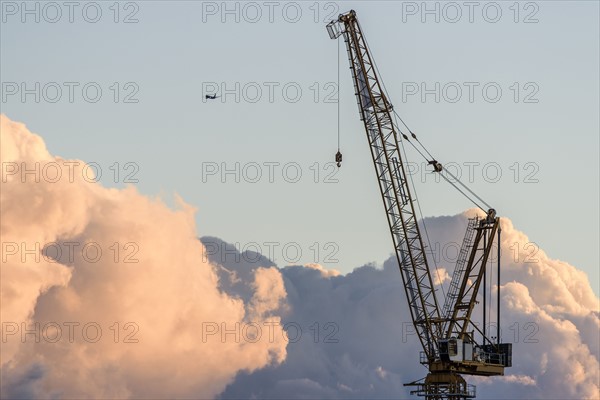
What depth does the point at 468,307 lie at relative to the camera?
190 metres

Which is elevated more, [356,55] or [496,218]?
[356,55]

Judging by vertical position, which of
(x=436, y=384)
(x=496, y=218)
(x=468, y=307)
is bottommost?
(x=436, y=384)

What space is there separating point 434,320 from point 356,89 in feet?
122

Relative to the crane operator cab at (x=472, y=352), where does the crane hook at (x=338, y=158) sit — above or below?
above

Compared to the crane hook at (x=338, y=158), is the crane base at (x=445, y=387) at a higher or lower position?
lower

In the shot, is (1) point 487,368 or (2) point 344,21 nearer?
(2) point 344,21

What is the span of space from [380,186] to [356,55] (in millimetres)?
19356

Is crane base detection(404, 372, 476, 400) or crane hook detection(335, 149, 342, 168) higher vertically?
crane hook detection(335, 149, 342, 168)

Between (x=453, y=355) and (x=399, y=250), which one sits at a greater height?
(x=399, y=250)

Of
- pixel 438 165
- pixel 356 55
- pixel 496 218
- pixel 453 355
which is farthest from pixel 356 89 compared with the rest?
pixel 453 355

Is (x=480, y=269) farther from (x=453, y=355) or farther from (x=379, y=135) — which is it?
(x=379, y=135)

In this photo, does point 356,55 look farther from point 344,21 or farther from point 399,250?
point 399,250

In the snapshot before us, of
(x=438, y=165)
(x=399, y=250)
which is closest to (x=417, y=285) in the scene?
(x=399, y=250)

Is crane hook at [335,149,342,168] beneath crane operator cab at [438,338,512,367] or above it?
above
